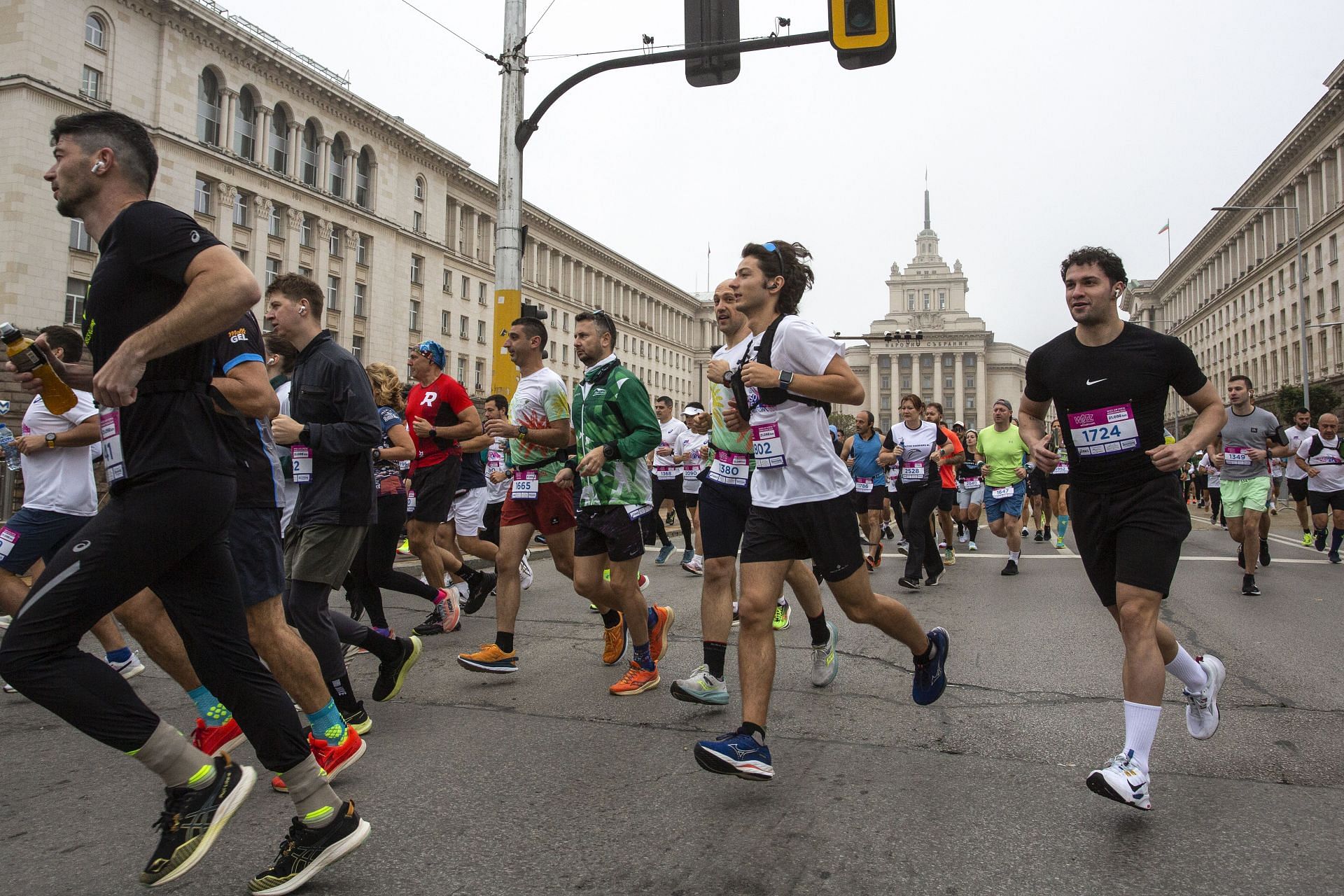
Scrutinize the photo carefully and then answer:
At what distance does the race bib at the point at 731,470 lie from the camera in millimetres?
5094

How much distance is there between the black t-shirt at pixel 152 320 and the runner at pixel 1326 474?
13.6 meters

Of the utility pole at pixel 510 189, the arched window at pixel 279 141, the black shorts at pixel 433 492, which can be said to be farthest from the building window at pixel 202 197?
the black shorts at pixel 433 492

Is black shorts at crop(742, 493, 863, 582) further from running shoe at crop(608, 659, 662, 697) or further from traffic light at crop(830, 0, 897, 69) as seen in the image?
traffic light at crop(830, 0, 897, 69)

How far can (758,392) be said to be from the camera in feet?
13.3

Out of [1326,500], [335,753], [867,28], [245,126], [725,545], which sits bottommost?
[335,753]

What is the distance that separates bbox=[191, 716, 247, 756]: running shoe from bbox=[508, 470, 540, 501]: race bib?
2106 millimetres

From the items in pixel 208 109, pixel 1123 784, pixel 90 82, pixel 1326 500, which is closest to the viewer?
pixel 1123 784

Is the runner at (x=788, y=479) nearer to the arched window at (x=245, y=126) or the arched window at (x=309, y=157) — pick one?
the arched window at (x=245, y=126)

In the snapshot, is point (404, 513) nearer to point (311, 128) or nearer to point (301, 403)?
point (301, 403)

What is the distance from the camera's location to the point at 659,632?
18.3 ft

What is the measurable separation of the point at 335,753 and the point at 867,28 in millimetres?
7509

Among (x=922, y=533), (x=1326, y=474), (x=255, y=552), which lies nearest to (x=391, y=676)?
(x=255, y=552)

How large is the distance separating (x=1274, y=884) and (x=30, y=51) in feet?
136

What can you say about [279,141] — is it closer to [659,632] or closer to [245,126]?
[245,126]
